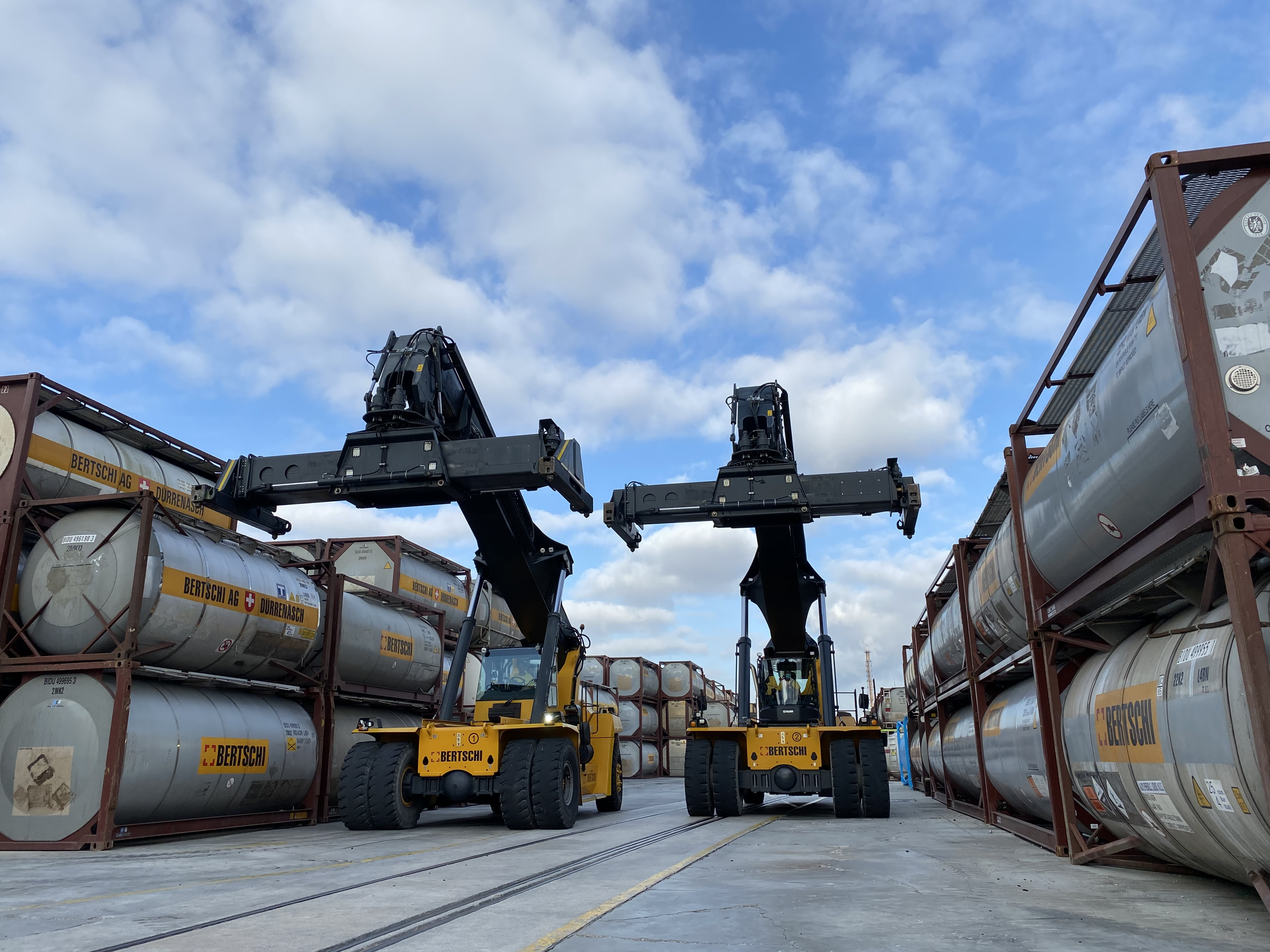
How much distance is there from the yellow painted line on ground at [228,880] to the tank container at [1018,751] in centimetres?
651

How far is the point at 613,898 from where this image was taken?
6359 mm

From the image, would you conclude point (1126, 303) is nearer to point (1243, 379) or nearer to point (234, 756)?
point (1243, 379)

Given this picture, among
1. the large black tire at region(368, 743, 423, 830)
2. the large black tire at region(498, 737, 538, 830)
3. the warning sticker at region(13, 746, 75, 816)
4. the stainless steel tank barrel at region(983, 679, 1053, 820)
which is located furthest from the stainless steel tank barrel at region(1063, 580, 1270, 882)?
the warning sticker at region(13, 746, 75, 816)

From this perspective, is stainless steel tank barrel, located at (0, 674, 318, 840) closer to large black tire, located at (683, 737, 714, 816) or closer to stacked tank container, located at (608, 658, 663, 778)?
large black tire, located at (683, 737, 714, 816)

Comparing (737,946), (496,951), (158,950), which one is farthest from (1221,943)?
(158,950)

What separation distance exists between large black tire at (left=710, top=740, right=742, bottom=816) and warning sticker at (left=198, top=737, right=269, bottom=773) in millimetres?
6986

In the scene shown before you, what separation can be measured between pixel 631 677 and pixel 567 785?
26186 mm

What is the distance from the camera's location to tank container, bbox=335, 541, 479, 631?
20.5 meters

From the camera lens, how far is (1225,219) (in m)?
5.11

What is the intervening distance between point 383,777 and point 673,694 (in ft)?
96.3

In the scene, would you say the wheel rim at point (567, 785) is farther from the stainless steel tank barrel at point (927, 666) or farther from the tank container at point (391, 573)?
the stainless steel tank barrel at point (927, 666)

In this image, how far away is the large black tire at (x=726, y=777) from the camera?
46.2 ft

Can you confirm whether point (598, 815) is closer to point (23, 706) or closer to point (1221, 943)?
point (23, 706)

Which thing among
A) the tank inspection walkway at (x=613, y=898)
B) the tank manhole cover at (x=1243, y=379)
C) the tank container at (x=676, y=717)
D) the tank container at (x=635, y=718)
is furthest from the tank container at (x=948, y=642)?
the tank container at (x=676, y=717)
